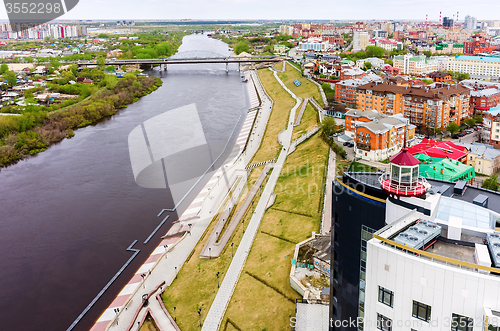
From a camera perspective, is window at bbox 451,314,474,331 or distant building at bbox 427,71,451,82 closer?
window at bbox 451,314,474,331

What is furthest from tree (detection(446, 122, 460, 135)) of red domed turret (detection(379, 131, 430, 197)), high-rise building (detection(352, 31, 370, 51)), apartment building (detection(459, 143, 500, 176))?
high-rise building (detection(352, 31, 370, 51))

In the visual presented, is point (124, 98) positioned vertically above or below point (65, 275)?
above

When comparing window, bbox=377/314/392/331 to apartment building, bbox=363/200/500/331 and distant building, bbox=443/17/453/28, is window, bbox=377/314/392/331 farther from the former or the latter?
distant building, bbox=443/17/453/28

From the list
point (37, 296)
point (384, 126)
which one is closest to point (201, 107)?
point (384, 126)

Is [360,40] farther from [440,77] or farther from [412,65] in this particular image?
[440,77]

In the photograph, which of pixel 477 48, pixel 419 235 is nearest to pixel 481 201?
pixel 419 235

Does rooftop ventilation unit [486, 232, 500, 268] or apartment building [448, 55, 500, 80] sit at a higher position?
apartment building [448, 55, 500, 80]

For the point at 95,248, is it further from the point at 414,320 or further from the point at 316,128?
the point at 316,128
